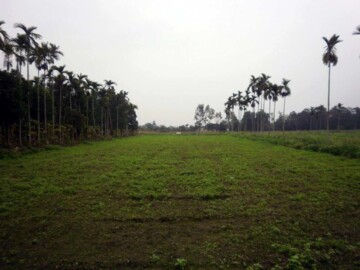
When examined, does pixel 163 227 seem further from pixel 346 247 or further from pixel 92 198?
pixel 346 247

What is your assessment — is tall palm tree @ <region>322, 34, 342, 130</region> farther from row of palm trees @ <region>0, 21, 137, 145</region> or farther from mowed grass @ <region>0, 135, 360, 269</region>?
row of palm trees @ <region>0, 21, 137, 145</region>

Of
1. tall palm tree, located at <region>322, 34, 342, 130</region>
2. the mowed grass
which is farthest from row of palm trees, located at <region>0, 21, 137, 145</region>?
tall palm tree, located at <region>322, 34, 342, 130</region>

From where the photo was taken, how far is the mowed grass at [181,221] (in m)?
5.92

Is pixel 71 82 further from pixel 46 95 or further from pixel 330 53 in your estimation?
pixel 330 53

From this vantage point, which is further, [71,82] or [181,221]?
[71,82]

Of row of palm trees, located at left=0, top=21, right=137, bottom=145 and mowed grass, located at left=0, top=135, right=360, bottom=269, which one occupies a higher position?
row of palm trees, located at left=0, top=21, right=137, bottom=145

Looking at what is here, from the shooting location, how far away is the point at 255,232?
7.26m

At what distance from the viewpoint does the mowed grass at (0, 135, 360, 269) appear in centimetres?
592

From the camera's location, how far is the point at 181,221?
27.0 ft

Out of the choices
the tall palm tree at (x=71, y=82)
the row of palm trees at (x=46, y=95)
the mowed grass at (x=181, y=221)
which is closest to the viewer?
the mowed grass at (x=181, y=221)

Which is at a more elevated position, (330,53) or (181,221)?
(330,53)

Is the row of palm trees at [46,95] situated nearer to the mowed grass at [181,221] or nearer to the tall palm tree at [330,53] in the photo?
the mowed grass at [181,221]

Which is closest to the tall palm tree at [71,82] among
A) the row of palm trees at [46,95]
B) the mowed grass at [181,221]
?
the row of palm trees at [46,95]

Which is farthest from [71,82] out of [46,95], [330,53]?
[330,53]
